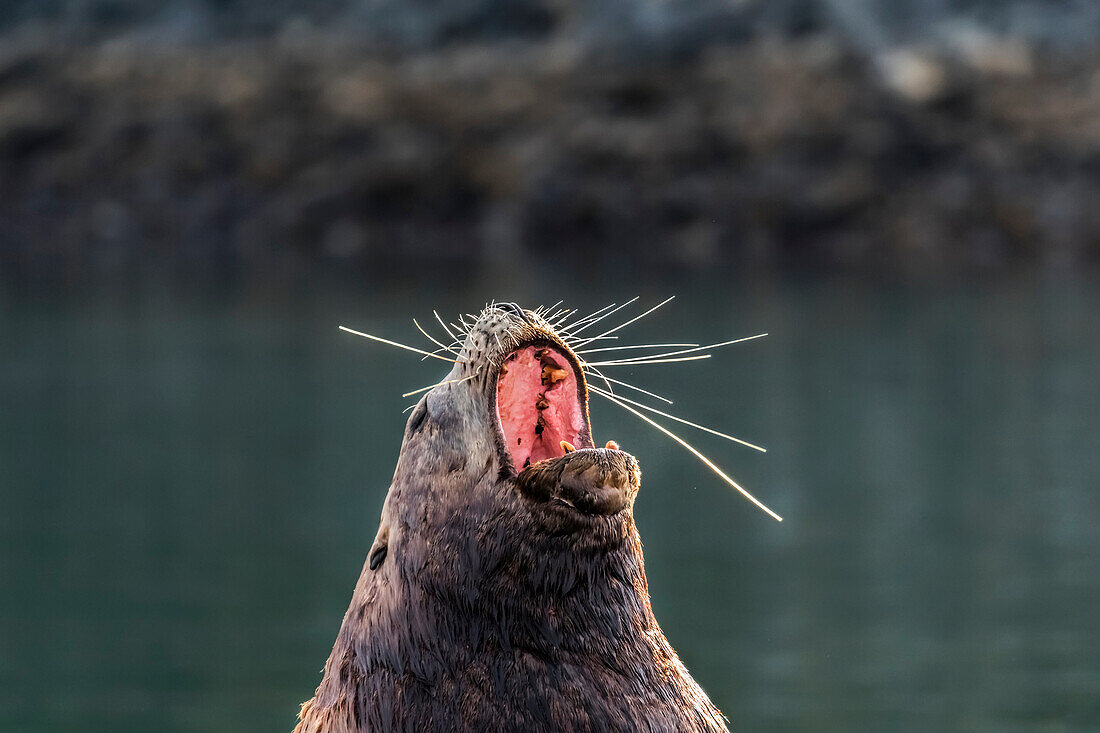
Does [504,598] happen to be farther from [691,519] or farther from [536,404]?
[691,519]

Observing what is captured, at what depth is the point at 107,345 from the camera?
112ft

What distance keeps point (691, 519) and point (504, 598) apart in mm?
14752

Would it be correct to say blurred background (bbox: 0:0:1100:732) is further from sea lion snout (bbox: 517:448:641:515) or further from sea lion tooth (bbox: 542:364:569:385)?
sea lion snout (bbox: 517:448:641:515)

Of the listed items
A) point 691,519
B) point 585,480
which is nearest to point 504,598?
point 585,480

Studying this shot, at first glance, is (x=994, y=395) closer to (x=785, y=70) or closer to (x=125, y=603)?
(x=125, y=603)

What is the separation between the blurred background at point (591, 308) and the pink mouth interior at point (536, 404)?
6.97 m

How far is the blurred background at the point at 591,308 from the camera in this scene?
13.5m

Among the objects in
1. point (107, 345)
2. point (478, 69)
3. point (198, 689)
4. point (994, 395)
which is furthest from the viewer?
point (478, 69)

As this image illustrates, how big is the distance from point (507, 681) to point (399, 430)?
19.9 meters

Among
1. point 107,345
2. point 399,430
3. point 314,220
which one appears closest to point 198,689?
point 399,430

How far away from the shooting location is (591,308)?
35.1m

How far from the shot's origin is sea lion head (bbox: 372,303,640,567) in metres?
3.82

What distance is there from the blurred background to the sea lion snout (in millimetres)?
7377

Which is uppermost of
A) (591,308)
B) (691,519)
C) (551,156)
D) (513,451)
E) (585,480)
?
(551,156)
